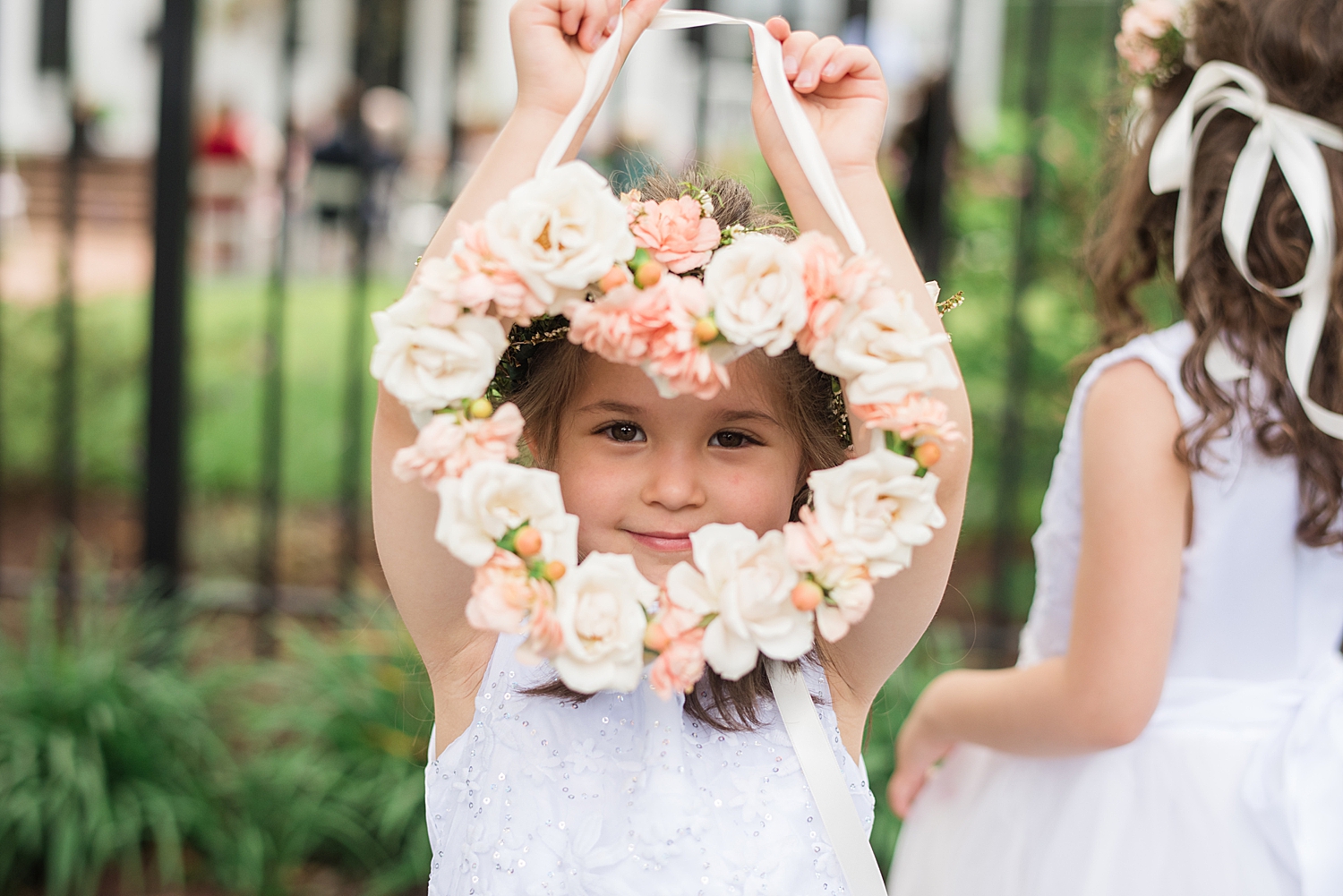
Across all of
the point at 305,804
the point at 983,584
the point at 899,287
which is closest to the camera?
the point at 899,287

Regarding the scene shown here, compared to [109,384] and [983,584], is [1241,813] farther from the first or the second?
[109,384]

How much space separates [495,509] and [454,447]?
0.07m

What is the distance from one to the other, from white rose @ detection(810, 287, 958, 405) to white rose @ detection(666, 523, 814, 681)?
0.55 feet

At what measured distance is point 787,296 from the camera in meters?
1.15

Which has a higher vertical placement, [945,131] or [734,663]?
[945,131]

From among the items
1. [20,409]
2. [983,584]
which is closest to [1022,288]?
[983,584]

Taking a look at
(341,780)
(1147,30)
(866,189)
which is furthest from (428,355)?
(341,780)

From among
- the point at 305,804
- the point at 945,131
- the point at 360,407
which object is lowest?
the point at 305,804

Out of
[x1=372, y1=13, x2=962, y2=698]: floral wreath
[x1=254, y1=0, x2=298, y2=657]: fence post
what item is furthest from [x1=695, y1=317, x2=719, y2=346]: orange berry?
[x1=254, y1=0, x2=298, y2=657]: fence post

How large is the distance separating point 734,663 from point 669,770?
1.09 ft

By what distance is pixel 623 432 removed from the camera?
4.82 ft

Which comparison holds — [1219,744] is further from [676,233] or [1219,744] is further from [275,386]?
[275,386]

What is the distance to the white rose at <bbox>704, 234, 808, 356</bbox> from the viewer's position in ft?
3.78

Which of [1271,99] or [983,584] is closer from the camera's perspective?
[1271,99]
